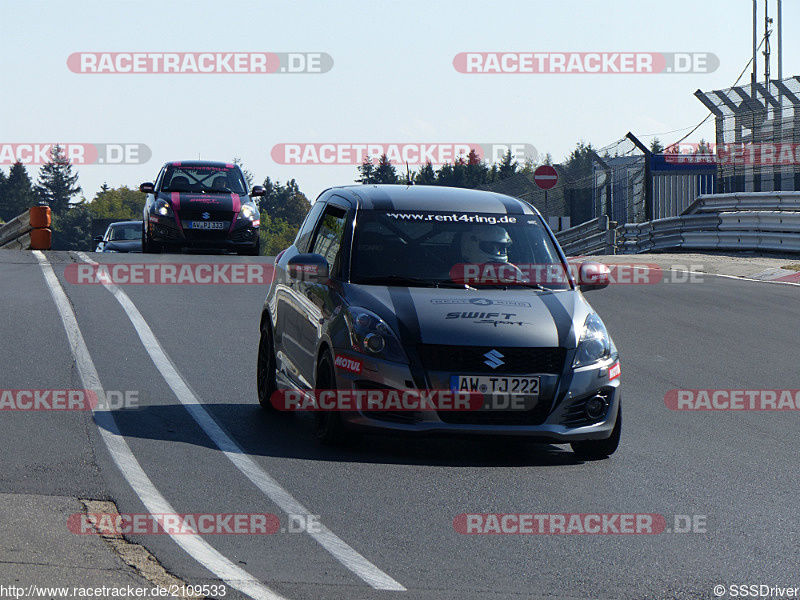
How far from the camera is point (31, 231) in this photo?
86.4 ft

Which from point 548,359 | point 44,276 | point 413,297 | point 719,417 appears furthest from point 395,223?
point 44,276

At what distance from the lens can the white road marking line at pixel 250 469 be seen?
5.02 m

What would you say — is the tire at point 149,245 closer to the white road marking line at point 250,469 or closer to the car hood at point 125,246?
the car hood at point 125,246

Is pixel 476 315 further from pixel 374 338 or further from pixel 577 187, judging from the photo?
pixel 577 187

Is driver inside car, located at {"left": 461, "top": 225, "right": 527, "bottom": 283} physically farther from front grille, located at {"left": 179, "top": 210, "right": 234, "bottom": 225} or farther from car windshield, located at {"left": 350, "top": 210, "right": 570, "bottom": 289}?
front grille, located at {"left": 179, "top": 210, "right": 234, "bottom": 225}

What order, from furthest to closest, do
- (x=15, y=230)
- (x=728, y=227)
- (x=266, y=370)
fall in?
(x=15, y=230)
(x=728, y=227)
(x=266, y=370)

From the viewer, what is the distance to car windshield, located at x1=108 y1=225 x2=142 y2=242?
27636 mm

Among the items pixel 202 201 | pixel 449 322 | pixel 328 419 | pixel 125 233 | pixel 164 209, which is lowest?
pixel 328 419

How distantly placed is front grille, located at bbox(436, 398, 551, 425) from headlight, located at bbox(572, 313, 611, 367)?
348 mm

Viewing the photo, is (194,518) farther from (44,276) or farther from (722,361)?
(44,276)

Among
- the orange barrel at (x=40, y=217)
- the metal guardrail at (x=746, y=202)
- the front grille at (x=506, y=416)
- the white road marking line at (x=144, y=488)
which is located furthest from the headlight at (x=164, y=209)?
the front grille at (x=506, y=416)

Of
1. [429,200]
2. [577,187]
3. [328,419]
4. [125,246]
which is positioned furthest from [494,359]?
[577,187]

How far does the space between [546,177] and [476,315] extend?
24045mm

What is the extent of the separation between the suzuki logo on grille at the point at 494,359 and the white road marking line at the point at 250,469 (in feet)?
4.86
